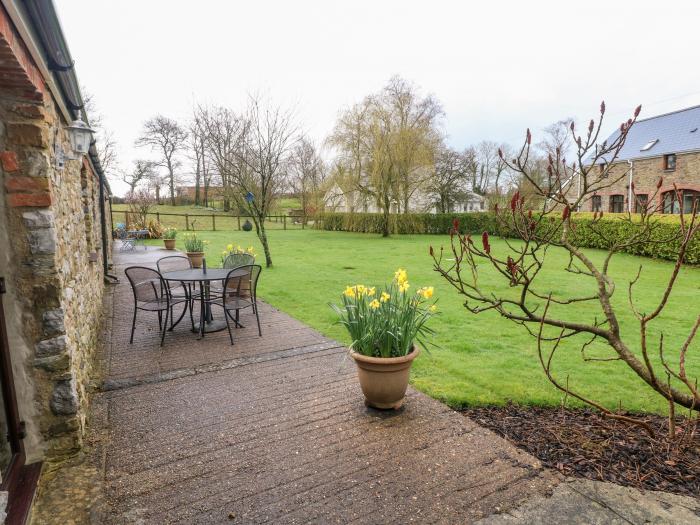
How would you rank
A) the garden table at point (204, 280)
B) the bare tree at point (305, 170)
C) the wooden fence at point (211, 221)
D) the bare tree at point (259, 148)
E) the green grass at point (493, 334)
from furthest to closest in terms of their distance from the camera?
the bare tree at point (305, 170), the wooden fence at point (211, 221), the bare tree at point (259, 148), the garden table at point (204, 280), the green grass at point (493, 334)

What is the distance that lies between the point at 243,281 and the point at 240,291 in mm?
187

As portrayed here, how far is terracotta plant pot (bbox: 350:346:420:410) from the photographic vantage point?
302 cm

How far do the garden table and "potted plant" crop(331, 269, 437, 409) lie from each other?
2.18 meters

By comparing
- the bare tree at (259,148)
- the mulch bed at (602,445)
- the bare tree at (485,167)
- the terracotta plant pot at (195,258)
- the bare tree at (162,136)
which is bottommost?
the mulch bed at (602,445)

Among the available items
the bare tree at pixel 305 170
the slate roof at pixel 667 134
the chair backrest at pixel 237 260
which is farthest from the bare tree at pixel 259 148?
the slate roof at pixel 667 134

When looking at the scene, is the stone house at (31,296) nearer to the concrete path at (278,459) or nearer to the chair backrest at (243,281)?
the concrete path at (278,459)

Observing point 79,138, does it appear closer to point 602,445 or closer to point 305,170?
point 602,445

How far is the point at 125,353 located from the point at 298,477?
290 centimetres

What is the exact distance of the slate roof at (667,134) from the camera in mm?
20688

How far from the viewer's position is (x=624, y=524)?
6.44 feet

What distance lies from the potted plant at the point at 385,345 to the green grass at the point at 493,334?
0.56 meters

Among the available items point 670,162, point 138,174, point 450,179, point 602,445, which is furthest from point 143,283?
point 138,174

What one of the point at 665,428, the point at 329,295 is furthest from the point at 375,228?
the point at 665,428

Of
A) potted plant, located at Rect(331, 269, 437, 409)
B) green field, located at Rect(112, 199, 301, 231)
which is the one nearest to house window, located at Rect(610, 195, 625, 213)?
green field, located at Rect(112, 199, 301, 231)
